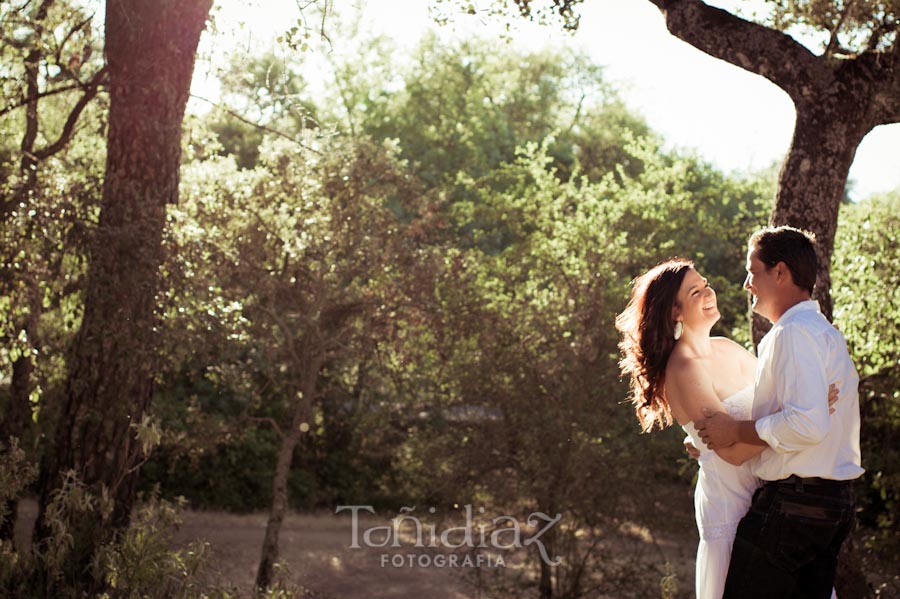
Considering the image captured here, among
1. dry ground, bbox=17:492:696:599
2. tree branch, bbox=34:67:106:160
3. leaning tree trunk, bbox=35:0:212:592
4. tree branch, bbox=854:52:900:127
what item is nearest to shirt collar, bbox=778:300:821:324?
tree branch, bbox=854:52:900:127

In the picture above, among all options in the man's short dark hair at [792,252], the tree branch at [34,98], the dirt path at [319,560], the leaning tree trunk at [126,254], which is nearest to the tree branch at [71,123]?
the tree branch at [34,98]

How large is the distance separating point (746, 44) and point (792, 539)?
3767 mm

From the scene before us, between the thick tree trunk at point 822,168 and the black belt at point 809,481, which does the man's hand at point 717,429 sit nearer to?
the black belt at point 809,481

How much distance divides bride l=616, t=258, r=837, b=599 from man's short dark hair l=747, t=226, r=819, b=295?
0.26m

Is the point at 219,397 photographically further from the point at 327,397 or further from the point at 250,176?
the point at 250,176

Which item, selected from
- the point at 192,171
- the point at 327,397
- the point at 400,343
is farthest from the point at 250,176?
the point at 327,397

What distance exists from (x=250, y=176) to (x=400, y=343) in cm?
270

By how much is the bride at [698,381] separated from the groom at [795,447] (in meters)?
0.08

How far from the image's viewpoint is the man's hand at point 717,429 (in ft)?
11.1

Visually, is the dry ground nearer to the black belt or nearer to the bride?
the bride

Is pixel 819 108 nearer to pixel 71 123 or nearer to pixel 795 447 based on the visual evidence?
pixel 795 447

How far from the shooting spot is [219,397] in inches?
705

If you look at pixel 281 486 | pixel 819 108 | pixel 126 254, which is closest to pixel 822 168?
pixel 819 108

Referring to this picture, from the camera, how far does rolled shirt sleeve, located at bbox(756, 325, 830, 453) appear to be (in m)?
3.14
